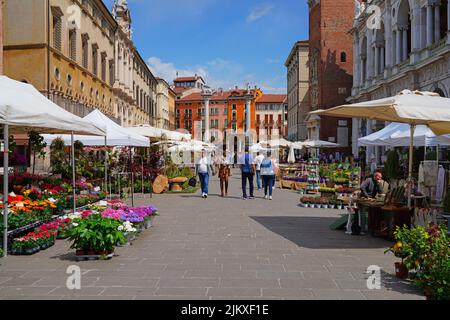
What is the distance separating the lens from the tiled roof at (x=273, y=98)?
11919 cm

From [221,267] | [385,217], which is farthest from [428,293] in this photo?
[385,217]

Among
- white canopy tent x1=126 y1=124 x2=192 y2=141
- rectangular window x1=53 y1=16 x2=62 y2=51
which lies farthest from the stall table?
rectangular window x1=53 y1=16 x2=62 y2=51

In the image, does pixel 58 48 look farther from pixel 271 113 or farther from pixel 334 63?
pixel 271 113

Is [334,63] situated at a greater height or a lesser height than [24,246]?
greater

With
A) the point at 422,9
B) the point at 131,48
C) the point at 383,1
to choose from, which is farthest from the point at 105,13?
the point at 422,9

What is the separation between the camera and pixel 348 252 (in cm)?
814

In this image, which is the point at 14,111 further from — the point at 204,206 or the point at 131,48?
the point at 131,48

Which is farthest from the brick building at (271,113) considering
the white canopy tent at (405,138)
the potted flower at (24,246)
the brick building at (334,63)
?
the potted flower at (24,246)

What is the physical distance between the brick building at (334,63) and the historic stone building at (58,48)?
26649mm

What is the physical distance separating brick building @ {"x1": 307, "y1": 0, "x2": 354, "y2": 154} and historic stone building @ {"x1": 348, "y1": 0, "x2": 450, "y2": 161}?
20.5 ft

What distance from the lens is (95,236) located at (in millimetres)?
7211

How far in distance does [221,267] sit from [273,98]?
4546 inches

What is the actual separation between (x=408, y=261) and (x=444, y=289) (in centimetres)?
81

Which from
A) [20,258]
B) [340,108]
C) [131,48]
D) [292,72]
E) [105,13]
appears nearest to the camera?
[20,258]
